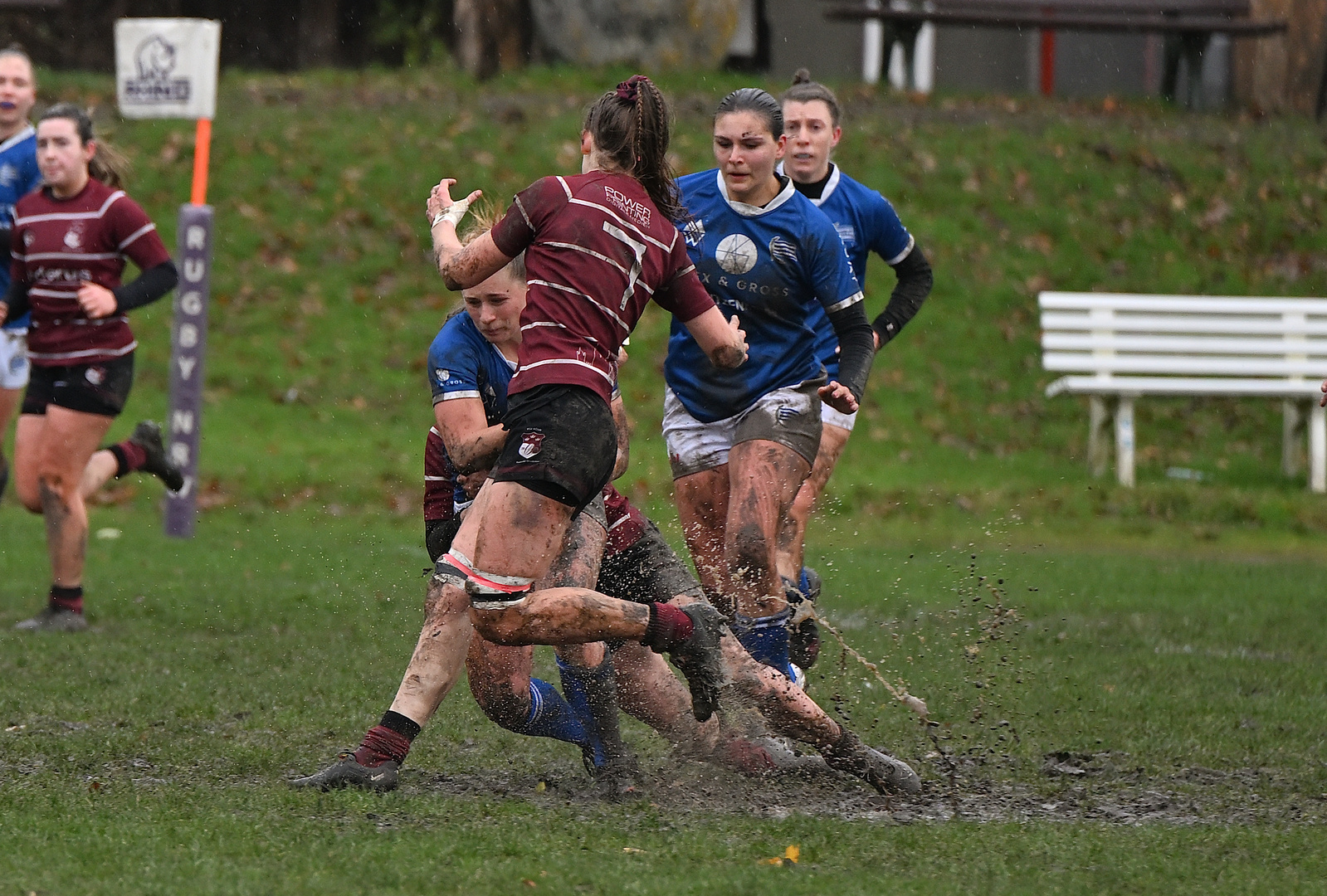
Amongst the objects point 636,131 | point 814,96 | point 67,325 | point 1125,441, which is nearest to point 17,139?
point 67,325

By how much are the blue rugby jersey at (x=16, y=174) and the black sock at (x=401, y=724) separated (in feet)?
14.6

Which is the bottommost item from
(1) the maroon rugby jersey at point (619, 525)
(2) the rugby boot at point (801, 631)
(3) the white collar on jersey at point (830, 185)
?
(2) the rugby boot at point (801, 631)

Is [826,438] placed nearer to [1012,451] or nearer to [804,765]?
[804,765]

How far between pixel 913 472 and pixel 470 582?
8804 mm

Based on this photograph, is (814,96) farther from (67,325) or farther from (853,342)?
(67,325)

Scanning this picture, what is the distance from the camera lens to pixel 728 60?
20203mm

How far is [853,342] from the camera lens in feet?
20.3

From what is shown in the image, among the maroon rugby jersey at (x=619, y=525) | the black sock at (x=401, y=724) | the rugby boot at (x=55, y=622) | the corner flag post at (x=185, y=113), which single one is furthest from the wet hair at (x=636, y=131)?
the corner flag post at (x=185, y=113)

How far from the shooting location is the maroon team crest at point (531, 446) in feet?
15.7

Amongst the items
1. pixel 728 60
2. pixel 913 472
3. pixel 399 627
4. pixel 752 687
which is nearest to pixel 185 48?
pixel 399 627

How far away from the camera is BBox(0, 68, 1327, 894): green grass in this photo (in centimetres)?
451

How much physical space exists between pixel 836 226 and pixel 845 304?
0.76 metres

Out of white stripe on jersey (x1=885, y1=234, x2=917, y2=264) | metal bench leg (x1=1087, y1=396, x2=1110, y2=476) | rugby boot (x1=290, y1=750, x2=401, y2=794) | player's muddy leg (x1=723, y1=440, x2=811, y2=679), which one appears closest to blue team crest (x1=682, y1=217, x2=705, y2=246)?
player's muddy leg (x1=723, y1=440, x2=811, y2=679)

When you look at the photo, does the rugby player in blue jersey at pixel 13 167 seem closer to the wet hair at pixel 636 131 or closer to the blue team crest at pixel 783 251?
the blue team crest at pixel 783 251
